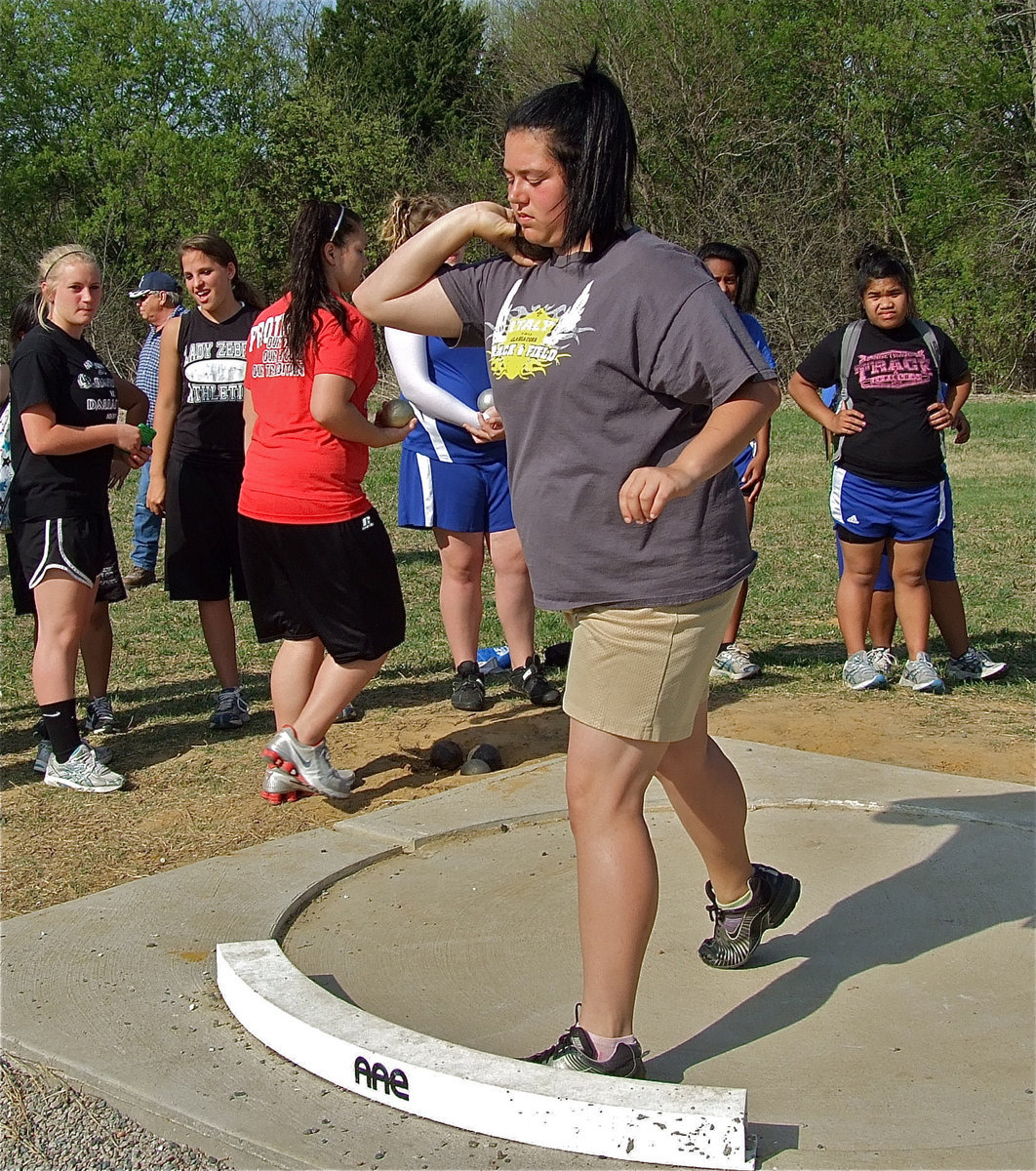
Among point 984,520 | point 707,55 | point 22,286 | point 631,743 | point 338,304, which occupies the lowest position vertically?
point 984,520

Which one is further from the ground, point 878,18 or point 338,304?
point 878,18

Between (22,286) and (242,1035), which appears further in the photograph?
(22,286)

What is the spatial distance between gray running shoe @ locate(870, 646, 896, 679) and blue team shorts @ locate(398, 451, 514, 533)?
6.52ft

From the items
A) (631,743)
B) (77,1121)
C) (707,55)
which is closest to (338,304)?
(631,743)

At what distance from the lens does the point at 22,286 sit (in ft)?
113

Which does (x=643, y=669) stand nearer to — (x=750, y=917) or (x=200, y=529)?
(x=750, y=917)

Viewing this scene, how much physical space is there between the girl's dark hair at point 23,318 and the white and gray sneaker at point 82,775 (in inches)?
75.0

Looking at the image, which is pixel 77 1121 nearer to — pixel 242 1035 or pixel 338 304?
pixel 242 1035

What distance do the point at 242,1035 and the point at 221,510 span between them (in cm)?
334

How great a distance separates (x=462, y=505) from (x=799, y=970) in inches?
123

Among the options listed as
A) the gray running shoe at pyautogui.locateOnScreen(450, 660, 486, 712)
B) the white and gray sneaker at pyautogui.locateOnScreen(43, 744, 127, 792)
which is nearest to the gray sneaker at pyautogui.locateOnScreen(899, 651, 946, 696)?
the gray running shoe at pyautogui.locateOnScreen(450, 660, 486, 712)

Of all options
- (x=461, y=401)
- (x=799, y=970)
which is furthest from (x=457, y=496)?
(x=799, y=970)

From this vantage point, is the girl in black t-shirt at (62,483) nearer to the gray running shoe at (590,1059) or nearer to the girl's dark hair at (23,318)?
the girl's dark hair at (23,318)

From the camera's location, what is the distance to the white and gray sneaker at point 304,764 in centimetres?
487
